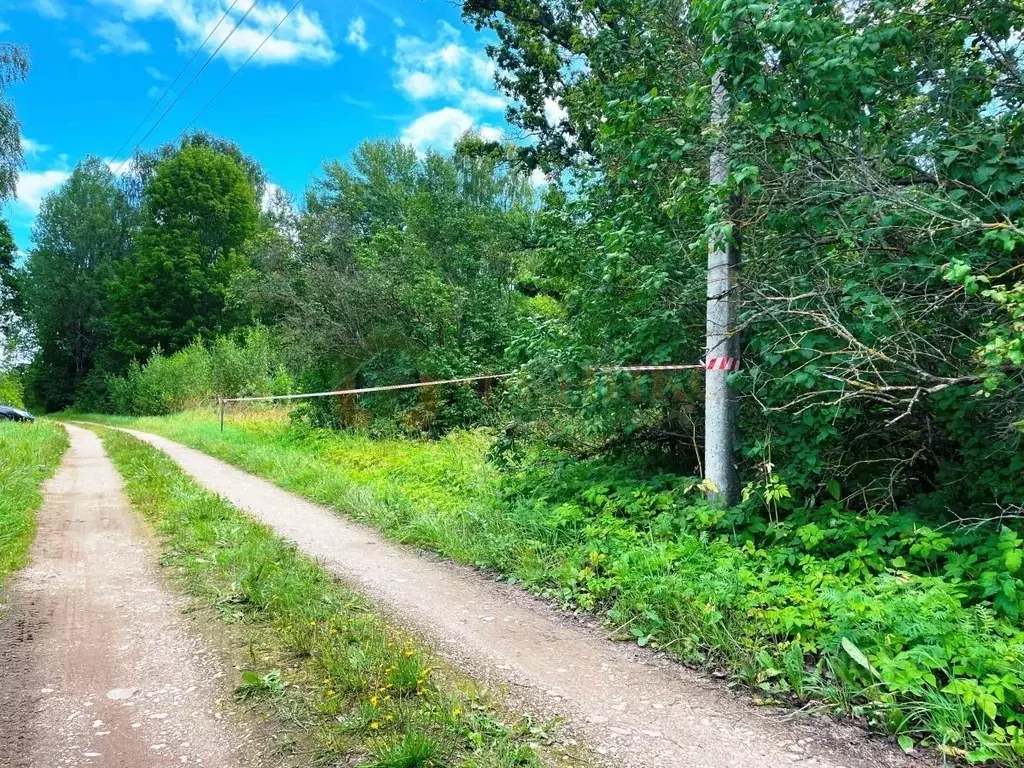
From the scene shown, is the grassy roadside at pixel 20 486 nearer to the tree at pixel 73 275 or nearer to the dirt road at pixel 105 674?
the dirt road at pixel 105 674

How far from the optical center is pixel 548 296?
1461cm

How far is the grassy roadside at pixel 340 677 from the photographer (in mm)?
2445

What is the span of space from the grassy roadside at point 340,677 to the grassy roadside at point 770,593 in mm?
1216

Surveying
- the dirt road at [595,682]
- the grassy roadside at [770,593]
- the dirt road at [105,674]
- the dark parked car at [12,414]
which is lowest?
the dirt road at [595,682]

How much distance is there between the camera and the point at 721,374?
4648 millimetres

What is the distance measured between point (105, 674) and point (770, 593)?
11.7 ft

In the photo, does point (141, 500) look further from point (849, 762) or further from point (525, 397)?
point (849, 762)

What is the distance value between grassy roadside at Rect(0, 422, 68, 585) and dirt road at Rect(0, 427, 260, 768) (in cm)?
20

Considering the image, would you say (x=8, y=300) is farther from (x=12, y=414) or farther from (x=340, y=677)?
(x=340, y=677)

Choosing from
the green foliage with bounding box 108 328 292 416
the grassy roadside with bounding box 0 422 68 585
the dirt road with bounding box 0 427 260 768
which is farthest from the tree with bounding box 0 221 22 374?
the dirt road with bounding box 0 427 260 768

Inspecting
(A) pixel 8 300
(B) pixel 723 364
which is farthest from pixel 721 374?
(A) pixel 8 300

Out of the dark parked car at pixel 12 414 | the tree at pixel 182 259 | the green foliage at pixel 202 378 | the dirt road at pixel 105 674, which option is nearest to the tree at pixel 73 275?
the tree at pixel 182 259

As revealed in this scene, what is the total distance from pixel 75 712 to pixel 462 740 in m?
1.76

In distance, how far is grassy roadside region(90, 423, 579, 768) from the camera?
2445mm
